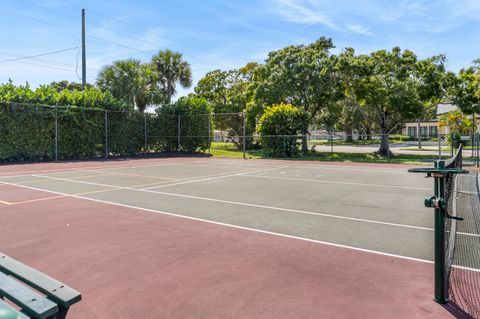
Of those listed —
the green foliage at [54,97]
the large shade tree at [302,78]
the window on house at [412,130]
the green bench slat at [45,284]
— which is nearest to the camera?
the green bench slat at [45,284]

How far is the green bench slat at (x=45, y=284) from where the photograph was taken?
194 cm

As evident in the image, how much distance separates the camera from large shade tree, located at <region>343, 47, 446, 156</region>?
25.2 metres

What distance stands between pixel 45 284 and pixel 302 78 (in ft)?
87.6

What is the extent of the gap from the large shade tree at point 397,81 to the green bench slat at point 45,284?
25.3m

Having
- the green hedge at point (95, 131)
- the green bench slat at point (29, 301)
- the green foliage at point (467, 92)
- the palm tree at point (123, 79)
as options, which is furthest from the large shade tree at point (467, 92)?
the green bench slat at point (29, 301)

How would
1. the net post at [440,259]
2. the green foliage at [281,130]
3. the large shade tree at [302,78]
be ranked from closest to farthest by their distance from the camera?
the net post at [440,259] → the green foliage at [281,130] → the large shade tree at [302,78]

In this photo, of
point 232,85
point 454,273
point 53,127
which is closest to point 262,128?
point 53,127

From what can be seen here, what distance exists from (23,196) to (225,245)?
21.6ft

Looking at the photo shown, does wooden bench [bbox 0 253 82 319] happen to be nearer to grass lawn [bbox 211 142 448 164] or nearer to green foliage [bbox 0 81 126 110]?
green foliage [bbox 0 81 126 110]

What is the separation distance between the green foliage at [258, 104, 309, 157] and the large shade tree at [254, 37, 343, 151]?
1326 millimetres

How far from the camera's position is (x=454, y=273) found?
405 cm

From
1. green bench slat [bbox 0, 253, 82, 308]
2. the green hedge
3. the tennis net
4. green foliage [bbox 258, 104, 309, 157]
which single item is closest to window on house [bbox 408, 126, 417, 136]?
green foliage [bbox 258, 104, 309, 157]

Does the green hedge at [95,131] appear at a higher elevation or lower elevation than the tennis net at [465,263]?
higher

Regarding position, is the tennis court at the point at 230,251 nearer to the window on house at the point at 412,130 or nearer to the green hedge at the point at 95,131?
the green hedge at the point at 95,131
